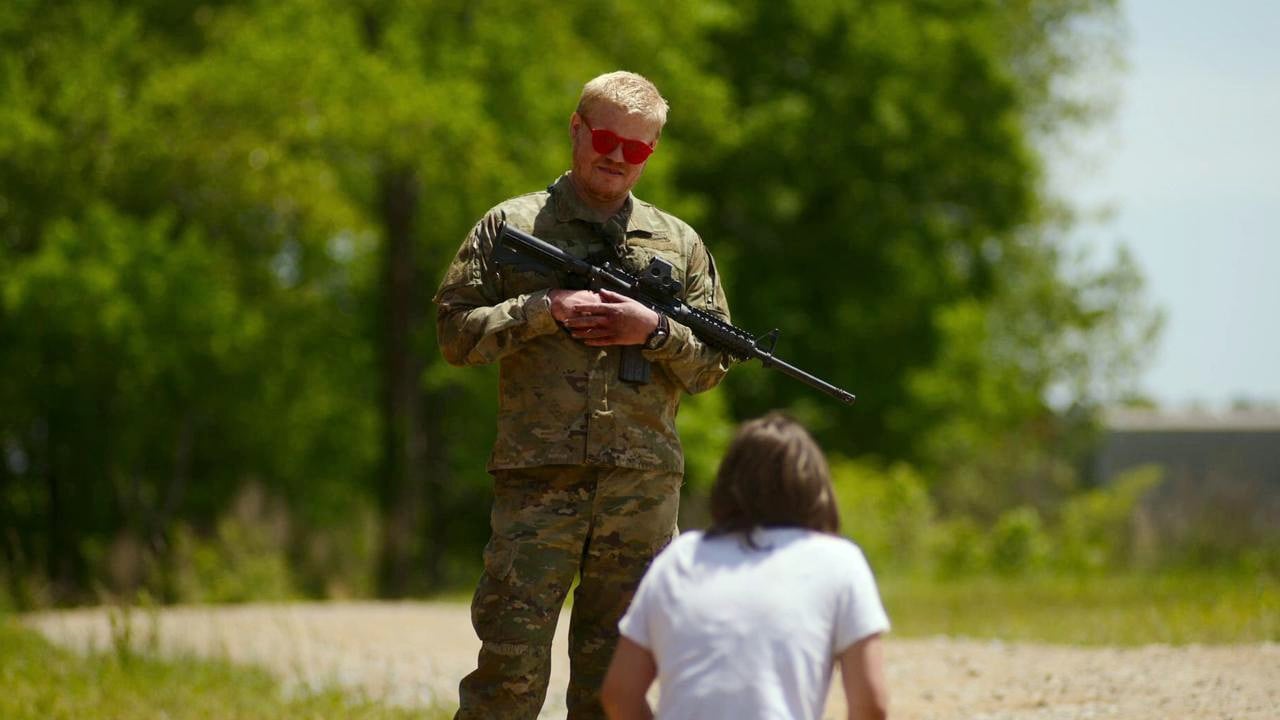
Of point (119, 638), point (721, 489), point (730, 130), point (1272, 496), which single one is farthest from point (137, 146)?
point (721, 489)

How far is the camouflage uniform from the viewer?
480cm

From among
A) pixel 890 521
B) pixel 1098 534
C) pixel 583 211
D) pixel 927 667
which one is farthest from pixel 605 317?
pixel 890 521

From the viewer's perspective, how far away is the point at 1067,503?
20391mm

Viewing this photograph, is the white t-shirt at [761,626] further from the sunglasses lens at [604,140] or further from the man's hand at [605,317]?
the sunglasses lens at [604,140]

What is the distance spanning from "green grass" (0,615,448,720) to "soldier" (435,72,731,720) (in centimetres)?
257

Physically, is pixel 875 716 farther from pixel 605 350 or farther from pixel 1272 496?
pixel 1272 496

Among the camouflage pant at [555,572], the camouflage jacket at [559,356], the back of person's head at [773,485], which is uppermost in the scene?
the camouflage jacket at [559,356]

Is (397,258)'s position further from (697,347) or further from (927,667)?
(697,347)

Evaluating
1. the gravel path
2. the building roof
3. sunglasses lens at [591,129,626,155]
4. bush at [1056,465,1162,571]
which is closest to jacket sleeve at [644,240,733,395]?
sunglasses lens at [591,129,626,155]

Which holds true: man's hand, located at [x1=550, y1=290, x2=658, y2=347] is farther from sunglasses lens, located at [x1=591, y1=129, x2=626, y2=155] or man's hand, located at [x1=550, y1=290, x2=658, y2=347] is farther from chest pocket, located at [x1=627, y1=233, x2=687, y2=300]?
sunglasses lens, located at [x1=591, y1=129, x2=626, y2=155]

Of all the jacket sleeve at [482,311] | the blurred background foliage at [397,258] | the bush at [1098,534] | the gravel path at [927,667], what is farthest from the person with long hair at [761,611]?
the bush at [1098,534]

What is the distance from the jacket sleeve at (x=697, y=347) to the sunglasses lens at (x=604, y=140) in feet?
1.47

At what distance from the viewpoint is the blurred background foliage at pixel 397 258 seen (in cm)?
1897

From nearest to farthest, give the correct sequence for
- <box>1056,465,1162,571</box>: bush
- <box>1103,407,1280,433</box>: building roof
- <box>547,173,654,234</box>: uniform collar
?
<box>547,173,654,234</box>: uniform collar
<box>1056,465,1162,571</box>: bush
<box>1103,407,1280,433</box>: building roof
